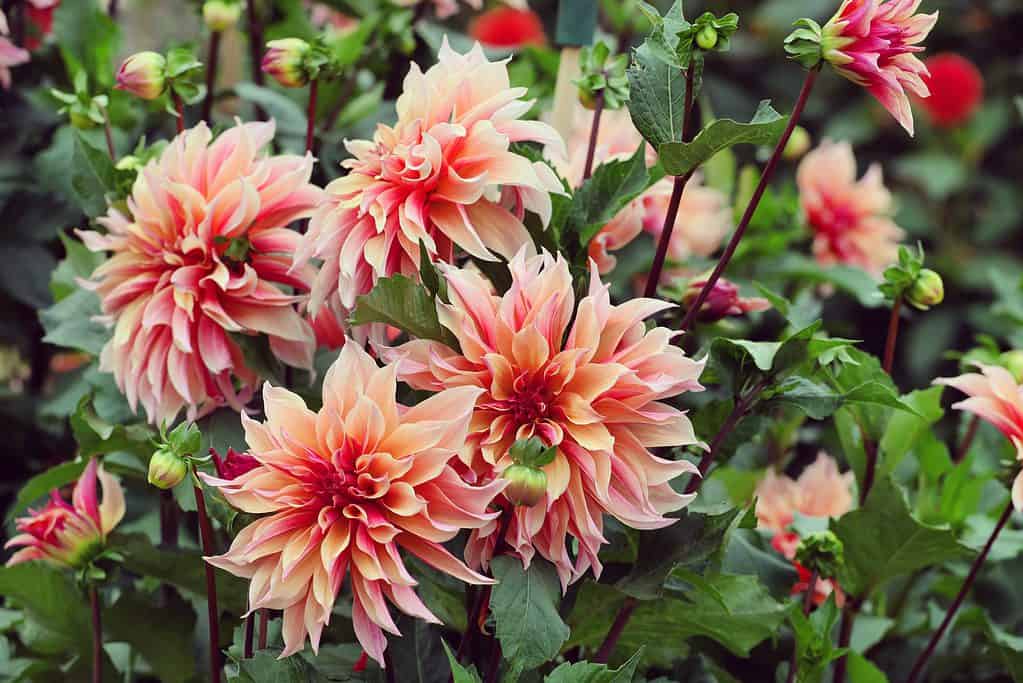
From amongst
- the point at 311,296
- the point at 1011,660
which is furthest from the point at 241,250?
the point at 1011,660

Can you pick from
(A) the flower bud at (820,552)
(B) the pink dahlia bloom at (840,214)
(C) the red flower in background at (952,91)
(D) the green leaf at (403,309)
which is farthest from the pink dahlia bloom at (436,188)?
(C) the red flower in background at (952,91)

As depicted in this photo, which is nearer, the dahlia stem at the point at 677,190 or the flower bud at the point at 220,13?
the dahlia stem at the point at 677,190

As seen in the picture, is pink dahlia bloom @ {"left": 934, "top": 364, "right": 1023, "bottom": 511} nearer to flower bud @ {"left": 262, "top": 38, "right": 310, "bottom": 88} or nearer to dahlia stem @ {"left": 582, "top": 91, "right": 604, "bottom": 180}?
dahlia stem @ {"left": 582, "top": 91, "right": 604, "bottom": 180}

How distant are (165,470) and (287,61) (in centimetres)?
25

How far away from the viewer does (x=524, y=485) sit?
1.53ft

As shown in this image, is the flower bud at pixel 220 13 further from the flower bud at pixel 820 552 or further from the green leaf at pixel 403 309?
the flower bud at pixel 820 552

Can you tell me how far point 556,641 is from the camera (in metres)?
0.49

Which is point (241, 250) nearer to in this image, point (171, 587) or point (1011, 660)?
point (171, 587)

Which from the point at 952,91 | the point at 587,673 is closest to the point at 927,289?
the point at 587,673

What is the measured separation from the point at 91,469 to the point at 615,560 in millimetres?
276

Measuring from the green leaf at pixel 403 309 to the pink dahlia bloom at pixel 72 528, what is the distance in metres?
0.22

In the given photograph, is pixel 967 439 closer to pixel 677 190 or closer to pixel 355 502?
pixel 677 190

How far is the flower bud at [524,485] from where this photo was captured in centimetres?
47

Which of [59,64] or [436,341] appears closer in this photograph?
[436,341]
